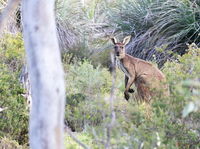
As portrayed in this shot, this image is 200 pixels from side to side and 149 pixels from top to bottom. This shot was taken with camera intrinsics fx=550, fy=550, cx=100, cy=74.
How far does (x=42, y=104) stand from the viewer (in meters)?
3.49

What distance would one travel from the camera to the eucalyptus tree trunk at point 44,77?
3.48 meters

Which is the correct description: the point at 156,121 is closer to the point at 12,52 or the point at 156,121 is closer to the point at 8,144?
the point at 8,144

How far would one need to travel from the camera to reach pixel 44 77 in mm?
3484

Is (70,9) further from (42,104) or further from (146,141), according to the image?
(42,104)

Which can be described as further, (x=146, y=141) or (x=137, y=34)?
(x=137, y=34)

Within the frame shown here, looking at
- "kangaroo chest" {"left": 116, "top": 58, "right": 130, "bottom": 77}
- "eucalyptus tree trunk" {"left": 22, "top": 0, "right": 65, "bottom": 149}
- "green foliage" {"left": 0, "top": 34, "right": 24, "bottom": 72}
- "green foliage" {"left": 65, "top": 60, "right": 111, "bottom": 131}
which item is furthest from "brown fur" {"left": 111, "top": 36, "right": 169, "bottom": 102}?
"eucalyptus tree trunk" {"left": 22, "top": 0, "right": 65, "bottom": 149}

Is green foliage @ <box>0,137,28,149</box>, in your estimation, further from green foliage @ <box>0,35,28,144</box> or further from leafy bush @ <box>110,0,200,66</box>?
leafy bush @ <box>110,0,200,66</box>

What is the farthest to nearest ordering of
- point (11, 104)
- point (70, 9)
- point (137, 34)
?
point (70, 9) < point (137, 34) < point (11, 104)

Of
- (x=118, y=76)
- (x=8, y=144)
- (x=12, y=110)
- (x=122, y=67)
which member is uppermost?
(x=122, y=67)

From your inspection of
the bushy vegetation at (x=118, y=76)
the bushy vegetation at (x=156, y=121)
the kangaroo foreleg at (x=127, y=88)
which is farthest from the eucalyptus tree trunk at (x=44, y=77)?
the kangaroo foreleg at (x=127, y=88)

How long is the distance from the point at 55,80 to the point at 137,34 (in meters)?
9.09

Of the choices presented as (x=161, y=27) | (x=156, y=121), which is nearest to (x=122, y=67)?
(x=161, y=27)

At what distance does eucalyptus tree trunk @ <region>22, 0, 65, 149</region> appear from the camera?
3.48 metres

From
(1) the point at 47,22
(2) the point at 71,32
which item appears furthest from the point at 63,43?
(1) the point at 47,22
